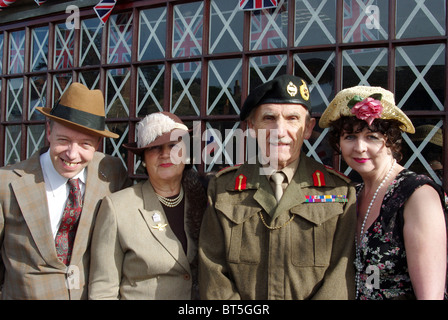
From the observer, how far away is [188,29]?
354cm

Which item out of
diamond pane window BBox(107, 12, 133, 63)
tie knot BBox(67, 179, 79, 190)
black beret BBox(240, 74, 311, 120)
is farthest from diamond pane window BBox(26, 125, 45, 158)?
black beret BBox(240, 74, 311, 120)

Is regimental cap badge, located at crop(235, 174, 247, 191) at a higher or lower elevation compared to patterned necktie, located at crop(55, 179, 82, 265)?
higher

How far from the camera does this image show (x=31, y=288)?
2.44 metres

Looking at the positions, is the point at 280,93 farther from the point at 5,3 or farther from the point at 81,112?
the point at 5,3

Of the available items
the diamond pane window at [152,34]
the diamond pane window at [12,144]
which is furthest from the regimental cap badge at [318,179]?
the diamond pane window at [12,144]

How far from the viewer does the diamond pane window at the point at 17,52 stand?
14.1 ft

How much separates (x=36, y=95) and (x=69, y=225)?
2353 millimetres

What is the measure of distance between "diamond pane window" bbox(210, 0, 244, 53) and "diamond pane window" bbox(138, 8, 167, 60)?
1.73 feet

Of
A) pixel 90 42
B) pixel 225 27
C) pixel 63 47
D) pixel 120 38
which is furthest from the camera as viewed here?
pixel 63 47

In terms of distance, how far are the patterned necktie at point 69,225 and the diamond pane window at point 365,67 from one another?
7.56ft

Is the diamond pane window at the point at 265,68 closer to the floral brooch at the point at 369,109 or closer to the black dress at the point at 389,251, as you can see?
the floral brooch at the point at 369,109

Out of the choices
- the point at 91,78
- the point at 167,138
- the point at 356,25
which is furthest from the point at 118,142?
the point at 356,25

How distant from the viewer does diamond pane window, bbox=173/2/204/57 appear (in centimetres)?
351

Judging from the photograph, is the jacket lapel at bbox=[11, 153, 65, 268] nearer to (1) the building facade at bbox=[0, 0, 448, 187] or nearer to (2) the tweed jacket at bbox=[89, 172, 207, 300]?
(2) the tweed jacket at bbox=[89, 172, 207, 300]
